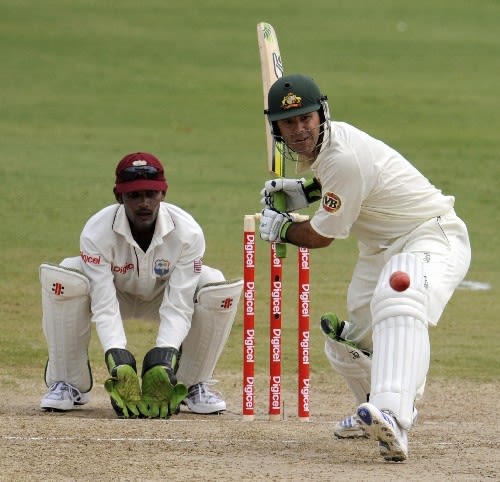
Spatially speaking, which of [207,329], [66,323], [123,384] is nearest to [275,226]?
[123,384]

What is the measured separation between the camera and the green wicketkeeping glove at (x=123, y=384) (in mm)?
6488

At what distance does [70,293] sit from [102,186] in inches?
322

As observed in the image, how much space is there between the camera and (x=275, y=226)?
5.82 metres

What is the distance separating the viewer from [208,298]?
273 inches

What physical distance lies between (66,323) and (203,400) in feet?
2.64

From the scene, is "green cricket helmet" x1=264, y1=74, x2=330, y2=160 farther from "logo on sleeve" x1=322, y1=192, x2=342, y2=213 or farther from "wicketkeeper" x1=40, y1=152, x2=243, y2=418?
"wicketkeeper" x1=40, y1=152, x2=243, y2=418

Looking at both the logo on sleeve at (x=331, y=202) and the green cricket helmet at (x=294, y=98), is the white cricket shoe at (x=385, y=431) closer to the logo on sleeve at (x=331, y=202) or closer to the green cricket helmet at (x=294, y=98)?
the logo on sleeve at (x=331, y=202)

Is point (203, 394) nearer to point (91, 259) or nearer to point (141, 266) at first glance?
point (141, 266)

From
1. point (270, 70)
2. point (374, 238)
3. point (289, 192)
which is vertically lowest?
point (374, 238)

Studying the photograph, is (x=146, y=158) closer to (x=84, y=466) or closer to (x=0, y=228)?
(x=84, y=466)

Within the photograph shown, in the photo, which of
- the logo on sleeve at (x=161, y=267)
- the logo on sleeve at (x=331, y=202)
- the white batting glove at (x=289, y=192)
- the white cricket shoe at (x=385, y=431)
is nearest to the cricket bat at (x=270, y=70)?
the white batting glove at (x=289, y=192)

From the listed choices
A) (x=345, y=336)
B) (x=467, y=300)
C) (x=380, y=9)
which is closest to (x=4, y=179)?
(x=467, y=300)

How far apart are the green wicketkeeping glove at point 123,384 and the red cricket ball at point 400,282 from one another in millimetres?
1787

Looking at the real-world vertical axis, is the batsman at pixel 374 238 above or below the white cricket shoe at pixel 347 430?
above
